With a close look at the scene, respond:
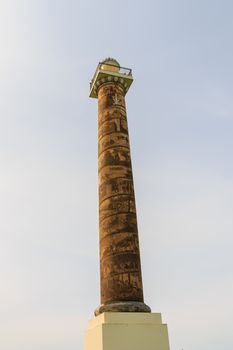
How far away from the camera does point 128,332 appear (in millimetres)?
8430

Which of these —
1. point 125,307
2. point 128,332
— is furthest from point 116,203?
point 128,332

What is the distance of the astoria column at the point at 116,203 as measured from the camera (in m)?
9.08

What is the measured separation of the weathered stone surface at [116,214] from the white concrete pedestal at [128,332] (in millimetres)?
235

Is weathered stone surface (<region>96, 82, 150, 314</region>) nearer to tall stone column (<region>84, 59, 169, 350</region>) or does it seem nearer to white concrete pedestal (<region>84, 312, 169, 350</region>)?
tall stone column (<region>84, 59, 169, 350</region>)

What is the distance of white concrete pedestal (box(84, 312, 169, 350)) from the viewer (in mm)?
8273

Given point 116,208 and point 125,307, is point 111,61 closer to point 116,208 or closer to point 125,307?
point 116,208

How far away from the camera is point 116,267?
927 centimetres

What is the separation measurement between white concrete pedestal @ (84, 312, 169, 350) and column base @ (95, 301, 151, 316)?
117 mm

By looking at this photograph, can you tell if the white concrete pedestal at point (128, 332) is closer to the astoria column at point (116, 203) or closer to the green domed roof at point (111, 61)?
the astoria column at point (116, 203)

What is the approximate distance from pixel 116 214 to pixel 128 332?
2867 millimetres

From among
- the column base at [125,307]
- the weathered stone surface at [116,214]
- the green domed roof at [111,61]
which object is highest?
the green domed roof at [111,61]

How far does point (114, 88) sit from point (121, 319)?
275 inches

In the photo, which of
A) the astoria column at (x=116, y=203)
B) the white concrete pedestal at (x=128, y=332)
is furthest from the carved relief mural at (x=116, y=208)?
the white concrete pedestal at (x=128, y=332)

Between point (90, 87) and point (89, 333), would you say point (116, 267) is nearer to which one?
point (89, 333)
